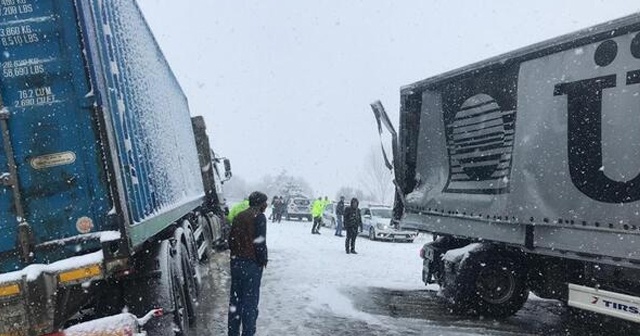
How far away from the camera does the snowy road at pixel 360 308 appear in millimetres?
7098

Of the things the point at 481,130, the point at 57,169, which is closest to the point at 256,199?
the point at 57,169

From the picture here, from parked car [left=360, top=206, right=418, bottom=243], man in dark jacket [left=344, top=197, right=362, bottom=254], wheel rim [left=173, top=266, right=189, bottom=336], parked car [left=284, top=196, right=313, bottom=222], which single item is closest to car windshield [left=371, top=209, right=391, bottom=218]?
parked car [left=360, top=206, right=418, bottom=243]

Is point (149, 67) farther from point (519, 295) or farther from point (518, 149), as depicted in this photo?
point (519, 295)

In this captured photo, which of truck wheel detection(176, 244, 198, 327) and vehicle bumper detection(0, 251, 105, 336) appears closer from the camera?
vehicle bumper detection(0, 251, 105, 336)

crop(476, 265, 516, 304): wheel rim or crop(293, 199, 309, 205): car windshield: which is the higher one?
crop(476, 265, 516, 304): wheel rim

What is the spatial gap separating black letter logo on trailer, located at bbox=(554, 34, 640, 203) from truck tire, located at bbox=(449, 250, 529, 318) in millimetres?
2277

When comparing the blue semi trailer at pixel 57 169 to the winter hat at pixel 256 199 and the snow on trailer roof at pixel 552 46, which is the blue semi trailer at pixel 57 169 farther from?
the snow on trailer roof at pixel 552 46

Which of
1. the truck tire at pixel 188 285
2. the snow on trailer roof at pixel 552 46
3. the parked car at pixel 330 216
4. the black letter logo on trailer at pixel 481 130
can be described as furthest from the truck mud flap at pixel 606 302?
the parked car at pixel 330 216

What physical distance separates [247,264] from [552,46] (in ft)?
13.7

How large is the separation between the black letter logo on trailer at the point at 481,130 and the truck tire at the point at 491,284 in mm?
1041

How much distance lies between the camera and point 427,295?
9.67 meters

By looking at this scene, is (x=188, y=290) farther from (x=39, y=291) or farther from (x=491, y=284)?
(x=491, y=284)

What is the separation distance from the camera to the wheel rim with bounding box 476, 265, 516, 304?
783 centimetres

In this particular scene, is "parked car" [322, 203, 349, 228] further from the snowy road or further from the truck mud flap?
the truck mud flap
